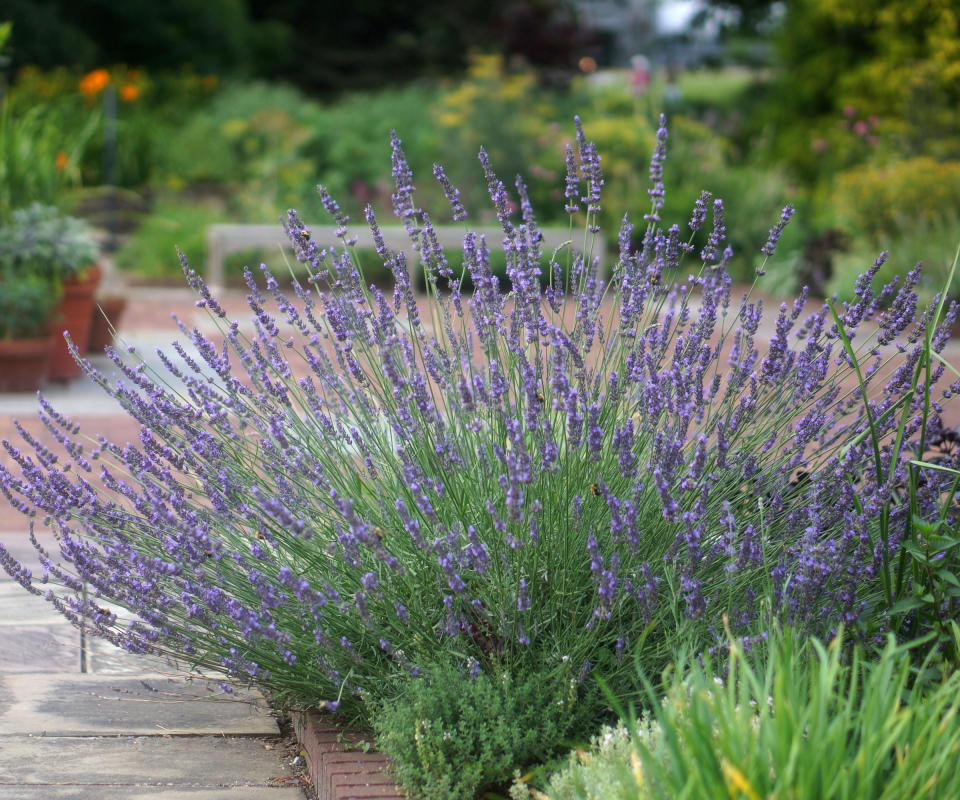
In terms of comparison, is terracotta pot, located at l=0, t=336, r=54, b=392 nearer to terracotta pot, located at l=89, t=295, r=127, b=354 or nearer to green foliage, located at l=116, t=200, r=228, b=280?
terracotta pot, located at l=89, t=295, r=127, b=354

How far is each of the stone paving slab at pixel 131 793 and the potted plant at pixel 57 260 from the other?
5.12 metres

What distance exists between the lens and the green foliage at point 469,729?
226cm

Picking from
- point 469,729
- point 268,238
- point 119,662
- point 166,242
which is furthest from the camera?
point 166,242

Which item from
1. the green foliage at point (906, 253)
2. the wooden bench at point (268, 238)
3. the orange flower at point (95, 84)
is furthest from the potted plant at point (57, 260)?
the orange flower at point (95, 84)

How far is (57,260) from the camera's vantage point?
7.32 metres

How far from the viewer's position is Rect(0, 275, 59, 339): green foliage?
689 centimetres

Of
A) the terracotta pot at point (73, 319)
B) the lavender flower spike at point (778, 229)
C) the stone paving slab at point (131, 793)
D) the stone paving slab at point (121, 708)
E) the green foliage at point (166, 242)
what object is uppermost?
the lavender flower spike at point (778, 229)

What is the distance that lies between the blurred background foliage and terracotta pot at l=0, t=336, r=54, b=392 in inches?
38.5

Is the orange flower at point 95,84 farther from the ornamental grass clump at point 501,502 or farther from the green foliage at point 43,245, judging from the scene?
the ornamental grass clump at point 501,502

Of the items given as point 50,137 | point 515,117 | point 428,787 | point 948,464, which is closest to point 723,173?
point 515,117

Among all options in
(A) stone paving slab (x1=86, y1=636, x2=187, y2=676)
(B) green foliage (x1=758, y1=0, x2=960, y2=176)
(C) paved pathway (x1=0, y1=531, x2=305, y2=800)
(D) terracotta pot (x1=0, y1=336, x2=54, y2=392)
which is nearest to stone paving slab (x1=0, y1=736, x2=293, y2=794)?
(C) paved pathway (x1=0, y1=531, x2=305, y2=800)

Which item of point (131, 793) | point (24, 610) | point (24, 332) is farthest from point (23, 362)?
point (131, 793)

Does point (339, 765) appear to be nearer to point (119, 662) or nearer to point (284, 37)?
point (119, 662)

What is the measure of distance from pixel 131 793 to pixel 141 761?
0.16 m
